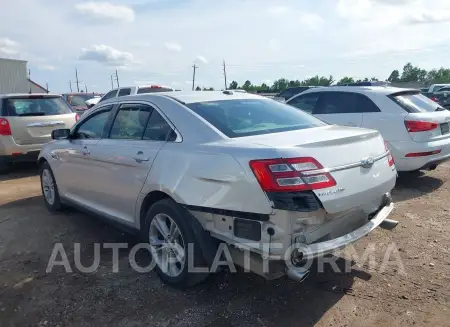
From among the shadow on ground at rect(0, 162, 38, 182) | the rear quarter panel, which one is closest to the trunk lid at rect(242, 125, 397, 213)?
the rear quarter panel

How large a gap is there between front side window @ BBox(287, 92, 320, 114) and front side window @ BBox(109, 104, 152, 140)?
4278 millimetres

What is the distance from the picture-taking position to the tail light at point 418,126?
605 centimetres

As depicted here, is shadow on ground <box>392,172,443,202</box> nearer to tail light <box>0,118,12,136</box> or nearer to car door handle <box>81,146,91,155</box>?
car door handle <box>81,146,91,155</box>

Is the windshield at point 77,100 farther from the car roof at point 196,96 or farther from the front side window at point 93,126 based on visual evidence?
the car roof at point 196,96

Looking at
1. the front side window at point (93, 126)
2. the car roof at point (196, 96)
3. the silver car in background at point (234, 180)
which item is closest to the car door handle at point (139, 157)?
the silver car in background at point (234, 180)

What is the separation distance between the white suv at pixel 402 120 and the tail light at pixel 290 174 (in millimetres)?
3979

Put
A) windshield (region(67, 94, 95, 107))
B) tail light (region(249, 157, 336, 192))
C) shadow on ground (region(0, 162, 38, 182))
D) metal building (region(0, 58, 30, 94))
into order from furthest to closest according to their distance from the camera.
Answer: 1. metal building (region(0, 58, 30, 94))
2. windshield (region(67, 94, 95, 107))
3. shadow on ground (region(0, 162, 38, 182))
4. tail light (region(249, 157, 336, 192))

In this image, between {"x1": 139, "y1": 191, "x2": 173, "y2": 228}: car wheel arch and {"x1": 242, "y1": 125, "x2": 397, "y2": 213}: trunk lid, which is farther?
{"x1": 139, "y1": 191, "x2": 173, "y2": 228}: car wheel arch

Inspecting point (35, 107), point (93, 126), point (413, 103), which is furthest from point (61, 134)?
point (413, 103)

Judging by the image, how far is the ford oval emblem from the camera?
302cm

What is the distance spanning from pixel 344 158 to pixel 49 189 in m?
4.15

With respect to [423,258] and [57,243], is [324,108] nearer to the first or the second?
[423,258]

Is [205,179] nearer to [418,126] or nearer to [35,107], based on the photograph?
[418,126]

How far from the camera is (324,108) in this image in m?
7.32
